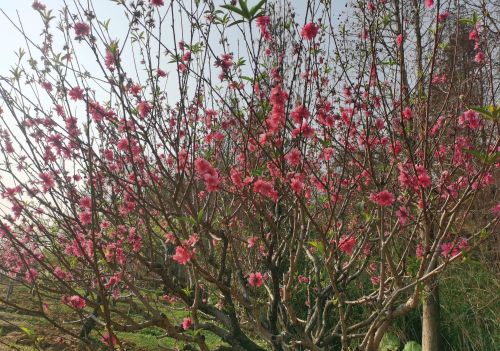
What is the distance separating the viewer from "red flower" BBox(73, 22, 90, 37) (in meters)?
2.94

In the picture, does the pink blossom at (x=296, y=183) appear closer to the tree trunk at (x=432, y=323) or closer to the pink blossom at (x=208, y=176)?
the pink blossom at (x=208, y=176)

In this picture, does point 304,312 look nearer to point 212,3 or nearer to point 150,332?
point 150,332

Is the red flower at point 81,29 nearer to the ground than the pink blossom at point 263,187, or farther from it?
farther from it

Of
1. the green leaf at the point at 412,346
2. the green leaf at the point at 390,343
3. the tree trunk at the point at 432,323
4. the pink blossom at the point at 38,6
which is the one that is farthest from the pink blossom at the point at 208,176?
the green leaf at the point at 390,343

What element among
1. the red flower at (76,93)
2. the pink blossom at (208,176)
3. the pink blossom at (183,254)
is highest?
the red flower at (76,93)

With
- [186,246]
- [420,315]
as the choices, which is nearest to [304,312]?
[420,315]

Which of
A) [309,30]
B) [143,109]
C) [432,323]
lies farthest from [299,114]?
[432,323]

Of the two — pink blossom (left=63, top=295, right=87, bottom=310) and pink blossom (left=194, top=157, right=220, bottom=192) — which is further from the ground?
pink blossom (left=194, top=157, right=220, bottom=192)

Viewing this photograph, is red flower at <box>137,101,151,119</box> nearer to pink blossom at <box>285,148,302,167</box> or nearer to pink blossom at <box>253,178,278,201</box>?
pink blossom at <box>253,178,278,201</box>

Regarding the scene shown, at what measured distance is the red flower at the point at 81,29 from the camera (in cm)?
294

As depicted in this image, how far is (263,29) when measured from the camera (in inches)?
124

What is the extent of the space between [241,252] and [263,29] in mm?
3370

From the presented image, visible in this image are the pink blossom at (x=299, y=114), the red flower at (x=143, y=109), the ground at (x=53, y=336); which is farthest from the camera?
the ground at (x=53, y=336)

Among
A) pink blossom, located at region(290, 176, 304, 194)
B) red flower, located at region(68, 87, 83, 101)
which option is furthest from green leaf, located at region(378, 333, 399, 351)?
red flower, located at region(68, 87, 83, 101)
